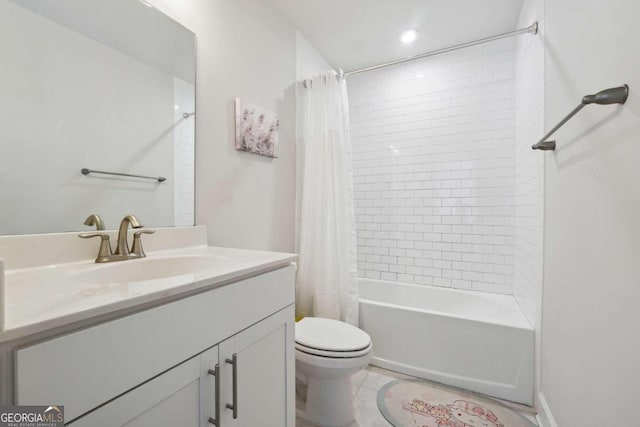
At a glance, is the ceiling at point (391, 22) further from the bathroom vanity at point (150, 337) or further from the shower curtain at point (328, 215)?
the bathroom vanity at point (150, 337)

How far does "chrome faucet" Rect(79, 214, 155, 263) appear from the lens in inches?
39.4

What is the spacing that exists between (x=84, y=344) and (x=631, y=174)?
1.30 metres

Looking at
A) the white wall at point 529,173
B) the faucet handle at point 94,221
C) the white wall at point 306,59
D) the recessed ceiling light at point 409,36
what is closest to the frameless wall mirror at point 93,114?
the faucet handle at point 94,221

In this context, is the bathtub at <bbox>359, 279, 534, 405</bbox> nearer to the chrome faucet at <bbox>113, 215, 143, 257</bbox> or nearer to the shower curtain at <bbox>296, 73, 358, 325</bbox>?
the shower curtain at <bbox>296, 73, 358, 325</bbox>

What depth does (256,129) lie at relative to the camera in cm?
176

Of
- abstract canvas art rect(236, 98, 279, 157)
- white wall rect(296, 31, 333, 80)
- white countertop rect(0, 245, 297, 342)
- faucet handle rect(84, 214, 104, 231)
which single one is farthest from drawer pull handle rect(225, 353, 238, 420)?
white wall rect(296, 31, 333, 80)

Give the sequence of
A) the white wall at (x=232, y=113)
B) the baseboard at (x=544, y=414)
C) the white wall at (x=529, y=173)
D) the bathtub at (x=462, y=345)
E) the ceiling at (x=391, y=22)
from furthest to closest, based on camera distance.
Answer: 1. the ceiling at (x=391, y=22)
2. the bathtub at (x=462, y=345)
3. the white wall at (x=529, y=173)
4. the white wall at (x=232, y=113)
5. the baseboard at (x=544, y=414)

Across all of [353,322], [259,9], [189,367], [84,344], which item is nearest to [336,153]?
[259,9]

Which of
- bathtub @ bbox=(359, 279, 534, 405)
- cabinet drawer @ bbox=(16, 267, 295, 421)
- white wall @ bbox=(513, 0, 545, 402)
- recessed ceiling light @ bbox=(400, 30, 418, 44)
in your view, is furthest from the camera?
recessed ceiling light @ bbox=(400, 30, 418, 44)

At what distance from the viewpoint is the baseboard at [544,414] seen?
1.31 metres

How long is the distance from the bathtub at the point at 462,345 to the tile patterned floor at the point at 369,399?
5cm

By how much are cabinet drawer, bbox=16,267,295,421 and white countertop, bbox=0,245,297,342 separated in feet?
0.10

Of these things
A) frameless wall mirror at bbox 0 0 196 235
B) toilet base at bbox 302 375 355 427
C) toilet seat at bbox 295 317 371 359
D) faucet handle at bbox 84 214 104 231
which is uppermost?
frameless wall mirror at bbox 0 0 196 235

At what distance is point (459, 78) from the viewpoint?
2463 mm
